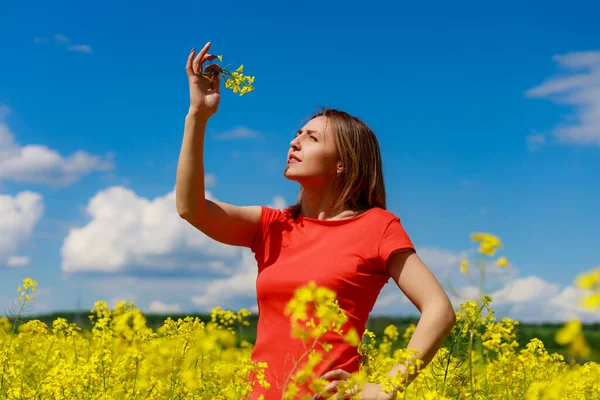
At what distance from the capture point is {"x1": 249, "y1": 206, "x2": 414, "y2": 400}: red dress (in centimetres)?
227

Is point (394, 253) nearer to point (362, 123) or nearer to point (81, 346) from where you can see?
point (362, 123)

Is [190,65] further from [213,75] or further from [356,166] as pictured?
[356,166]

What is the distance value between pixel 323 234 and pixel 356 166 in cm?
31

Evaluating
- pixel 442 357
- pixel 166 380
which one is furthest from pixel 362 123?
pixel 166 380

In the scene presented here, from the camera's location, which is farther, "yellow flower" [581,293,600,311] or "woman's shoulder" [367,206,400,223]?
"woman's shoulder" [367,206,400,223]

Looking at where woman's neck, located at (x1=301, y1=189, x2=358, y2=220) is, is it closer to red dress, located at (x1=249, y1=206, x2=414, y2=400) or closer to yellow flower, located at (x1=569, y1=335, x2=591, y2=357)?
red dress, located at (x1=249, y1=206, x2=414, y2=400)

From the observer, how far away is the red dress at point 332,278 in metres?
2.27

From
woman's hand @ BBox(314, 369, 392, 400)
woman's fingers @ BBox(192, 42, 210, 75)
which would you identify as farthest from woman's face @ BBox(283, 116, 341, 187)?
woman's hand @ BBox(314, 369, 392, 400)

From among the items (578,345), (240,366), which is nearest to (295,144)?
(240,366)

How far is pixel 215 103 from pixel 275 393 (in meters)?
1.06

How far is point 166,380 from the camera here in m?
3.02

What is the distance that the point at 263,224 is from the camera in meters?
2.67

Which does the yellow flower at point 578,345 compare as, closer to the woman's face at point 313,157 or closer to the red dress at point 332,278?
the red dress at point 332,278

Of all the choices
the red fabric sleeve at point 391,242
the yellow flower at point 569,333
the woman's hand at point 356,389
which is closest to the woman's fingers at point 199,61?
the red fabric sleeve at point 391,242
